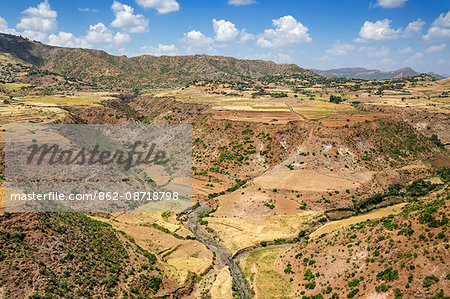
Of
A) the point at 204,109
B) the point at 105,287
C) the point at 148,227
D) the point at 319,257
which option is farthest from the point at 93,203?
the point at 204,109

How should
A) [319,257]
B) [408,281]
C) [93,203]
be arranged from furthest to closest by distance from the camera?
[93,203] < [319,257] < [408,281]

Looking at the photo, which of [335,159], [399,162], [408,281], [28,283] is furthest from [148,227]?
[399,162]

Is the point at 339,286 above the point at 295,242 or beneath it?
above

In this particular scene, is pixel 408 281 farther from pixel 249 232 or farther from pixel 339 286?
pixel 249 232

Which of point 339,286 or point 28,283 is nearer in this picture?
point 28,283

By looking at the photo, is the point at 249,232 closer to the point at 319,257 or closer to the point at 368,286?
the point at 319,257

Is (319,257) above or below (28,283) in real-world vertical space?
below

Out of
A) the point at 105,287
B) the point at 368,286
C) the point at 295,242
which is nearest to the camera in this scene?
the point at 368,286

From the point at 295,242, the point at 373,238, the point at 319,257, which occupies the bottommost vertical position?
the point at 295,242

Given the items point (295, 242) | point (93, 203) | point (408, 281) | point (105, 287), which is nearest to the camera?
point (408, 281)
